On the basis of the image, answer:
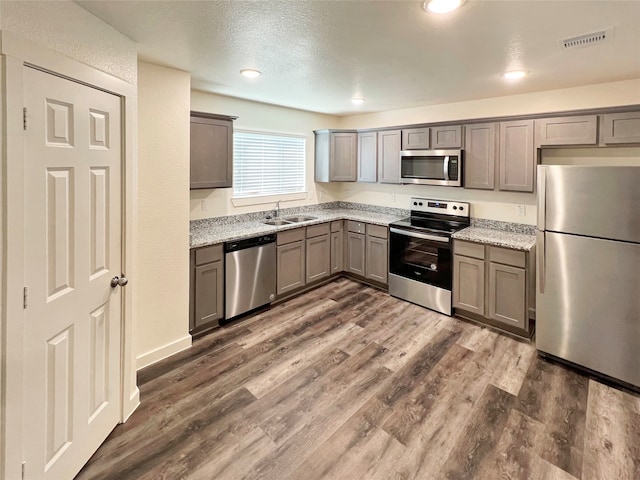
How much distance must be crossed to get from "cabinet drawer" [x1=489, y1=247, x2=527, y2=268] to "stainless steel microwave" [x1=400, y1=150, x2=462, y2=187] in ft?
3.16

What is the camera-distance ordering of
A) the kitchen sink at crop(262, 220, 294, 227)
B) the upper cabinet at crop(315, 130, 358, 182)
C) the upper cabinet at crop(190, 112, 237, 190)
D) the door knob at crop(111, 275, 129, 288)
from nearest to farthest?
the door knob at crop(111, 275, 129, 288), the upper cabinet at crop(190, 112, 237, 190), the kitchen sink at crop(262, 220, 294, 227), the upper cabinet at crop(315, 130, 358, 182)

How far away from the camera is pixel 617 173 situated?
2457 mm

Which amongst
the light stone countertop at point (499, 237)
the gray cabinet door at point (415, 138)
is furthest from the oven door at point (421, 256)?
the gray cabinet door at point (415, 138)

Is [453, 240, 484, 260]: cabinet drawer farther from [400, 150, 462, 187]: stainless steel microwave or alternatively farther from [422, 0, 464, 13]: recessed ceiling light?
[422, 0, 464, 13]: recessed ceiling light

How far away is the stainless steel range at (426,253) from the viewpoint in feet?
12.7

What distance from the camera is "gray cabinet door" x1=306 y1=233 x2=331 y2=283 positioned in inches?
176

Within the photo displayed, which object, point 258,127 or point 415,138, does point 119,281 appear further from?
point 415,138

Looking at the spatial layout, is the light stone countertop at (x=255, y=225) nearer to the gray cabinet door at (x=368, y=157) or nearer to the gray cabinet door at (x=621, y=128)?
the gray cabinet door at (x=368, y=157)

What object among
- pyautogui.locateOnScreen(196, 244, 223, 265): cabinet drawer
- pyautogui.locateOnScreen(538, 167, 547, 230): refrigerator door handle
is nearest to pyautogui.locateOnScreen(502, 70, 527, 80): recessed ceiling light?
pyautogui.locateOnScreen(538, 167, 547, 230): refrigerator door handle

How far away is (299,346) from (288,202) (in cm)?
233

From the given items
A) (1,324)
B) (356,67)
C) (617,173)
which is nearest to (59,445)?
(1,324)

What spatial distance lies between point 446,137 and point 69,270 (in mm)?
3918

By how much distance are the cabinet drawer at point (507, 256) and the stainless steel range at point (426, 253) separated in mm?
456

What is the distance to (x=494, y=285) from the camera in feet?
11.4
